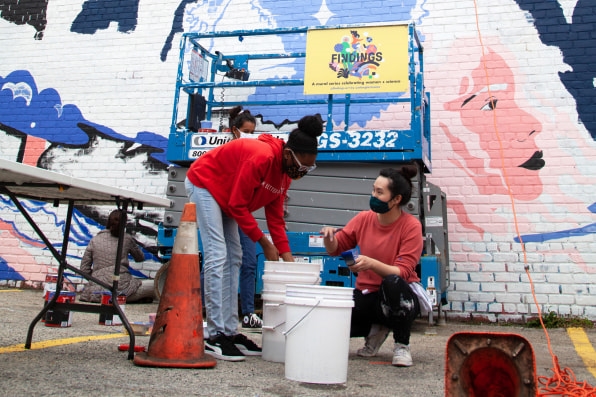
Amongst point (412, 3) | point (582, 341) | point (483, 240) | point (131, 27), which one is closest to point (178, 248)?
point (582, 341)

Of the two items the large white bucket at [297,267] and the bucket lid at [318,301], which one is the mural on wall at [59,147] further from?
the bucket lid at [318,301]

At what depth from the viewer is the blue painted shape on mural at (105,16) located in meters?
8.33

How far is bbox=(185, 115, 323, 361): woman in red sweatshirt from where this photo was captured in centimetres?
321

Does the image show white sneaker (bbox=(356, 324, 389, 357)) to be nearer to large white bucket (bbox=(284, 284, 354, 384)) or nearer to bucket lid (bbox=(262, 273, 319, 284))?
bucket lid (bbox=(262, 273, 319, 284))

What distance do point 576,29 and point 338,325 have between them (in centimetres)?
565

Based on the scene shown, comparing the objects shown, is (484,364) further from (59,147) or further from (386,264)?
(59,147)

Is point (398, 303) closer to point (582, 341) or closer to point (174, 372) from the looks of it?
point (174, 372)

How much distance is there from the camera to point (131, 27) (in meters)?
8.30

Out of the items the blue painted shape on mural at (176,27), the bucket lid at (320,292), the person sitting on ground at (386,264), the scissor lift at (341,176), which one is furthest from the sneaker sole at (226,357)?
the blue painted shape on mural at (176,27)

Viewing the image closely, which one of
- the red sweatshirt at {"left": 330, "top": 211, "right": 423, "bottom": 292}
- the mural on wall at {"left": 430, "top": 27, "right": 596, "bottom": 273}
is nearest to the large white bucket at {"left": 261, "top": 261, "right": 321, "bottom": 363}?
the red sweatshirt at {"left": 330, "top": 211, "right": 423, "bottom": 292}

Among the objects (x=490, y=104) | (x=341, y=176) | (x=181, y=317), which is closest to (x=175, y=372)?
(x=181, y=317)

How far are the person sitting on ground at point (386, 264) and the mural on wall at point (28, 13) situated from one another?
705cm

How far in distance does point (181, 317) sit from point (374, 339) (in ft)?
4.20

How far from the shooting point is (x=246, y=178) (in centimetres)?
319
